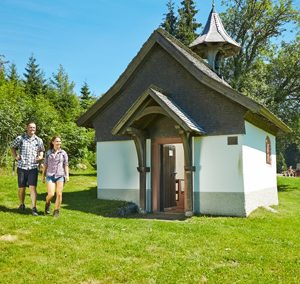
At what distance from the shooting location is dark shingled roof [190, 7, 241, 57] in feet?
50.6

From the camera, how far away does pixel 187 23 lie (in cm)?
3119

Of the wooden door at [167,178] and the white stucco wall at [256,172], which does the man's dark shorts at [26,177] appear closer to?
the wooden door at [167,178]

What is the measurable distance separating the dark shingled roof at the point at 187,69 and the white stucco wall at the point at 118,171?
146 centimetres

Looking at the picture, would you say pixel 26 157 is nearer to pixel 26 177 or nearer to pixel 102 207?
pixel 26 177

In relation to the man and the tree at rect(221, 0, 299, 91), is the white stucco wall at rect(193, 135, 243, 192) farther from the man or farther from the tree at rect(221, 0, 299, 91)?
the tree at rect(221, 0, 299, 91)

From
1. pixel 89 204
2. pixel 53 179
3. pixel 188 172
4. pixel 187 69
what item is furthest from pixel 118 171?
pixel 53 179

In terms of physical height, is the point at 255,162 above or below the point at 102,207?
above

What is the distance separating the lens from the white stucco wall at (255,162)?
11.7 meters

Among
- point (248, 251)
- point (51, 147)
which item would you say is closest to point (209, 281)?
point (248, 251)

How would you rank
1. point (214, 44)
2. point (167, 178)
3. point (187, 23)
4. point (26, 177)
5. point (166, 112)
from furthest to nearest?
point (187, 23)
point (214, 44)
point (167, 178)
point (166, 112)
point (26, 177)

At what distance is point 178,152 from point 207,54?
4331mm

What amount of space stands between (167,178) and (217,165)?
243cm

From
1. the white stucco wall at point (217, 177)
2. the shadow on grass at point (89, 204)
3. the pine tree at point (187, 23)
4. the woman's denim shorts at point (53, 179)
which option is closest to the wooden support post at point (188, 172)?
the white stucco wall at point (217, 177)

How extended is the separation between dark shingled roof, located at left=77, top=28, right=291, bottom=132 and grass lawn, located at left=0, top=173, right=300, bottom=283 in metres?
3.58
